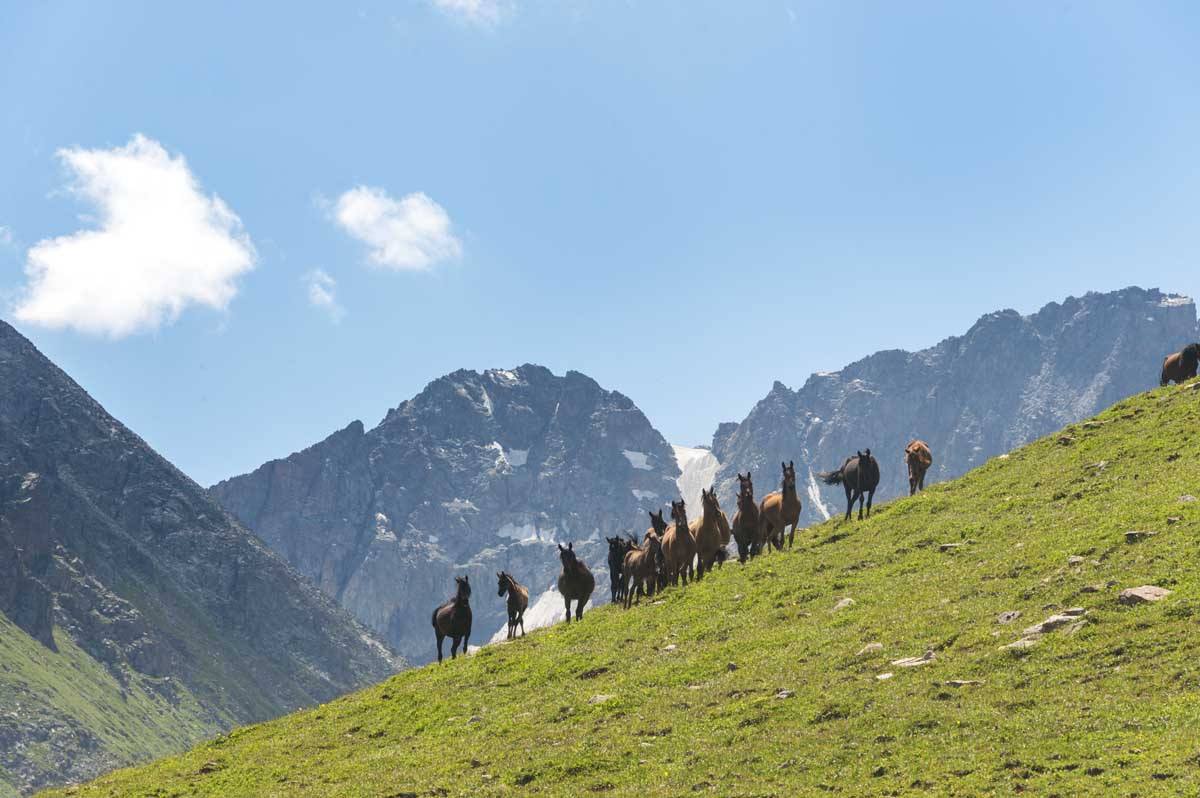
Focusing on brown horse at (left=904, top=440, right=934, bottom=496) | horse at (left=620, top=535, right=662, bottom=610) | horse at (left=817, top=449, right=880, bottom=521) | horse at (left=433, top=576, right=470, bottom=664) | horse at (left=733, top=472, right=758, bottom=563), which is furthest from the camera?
brown horse at (left=904, top=440, right=934, bottom=496)

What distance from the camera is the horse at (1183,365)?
59.0m

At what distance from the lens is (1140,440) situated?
143 ft

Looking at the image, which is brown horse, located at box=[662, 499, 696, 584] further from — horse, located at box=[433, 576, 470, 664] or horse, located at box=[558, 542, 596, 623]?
horse, located at box=[433, 576, 470, 664]

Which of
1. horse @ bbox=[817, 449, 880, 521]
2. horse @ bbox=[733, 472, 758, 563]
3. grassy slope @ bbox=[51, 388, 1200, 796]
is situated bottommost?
grassy slope @ bbox=[51, 388, 1200, 796]

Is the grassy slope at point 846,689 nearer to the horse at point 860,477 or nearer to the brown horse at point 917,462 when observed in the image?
the horse at point 860,477

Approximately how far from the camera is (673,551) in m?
42.4

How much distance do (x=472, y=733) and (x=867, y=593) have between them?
12.7 m

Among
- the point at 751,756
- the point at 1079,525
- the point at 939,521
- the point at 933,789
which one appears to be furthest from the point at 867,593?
the point at 933,789

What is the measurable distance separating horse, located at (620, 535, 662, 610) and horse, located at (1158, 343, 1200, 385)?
34679mm

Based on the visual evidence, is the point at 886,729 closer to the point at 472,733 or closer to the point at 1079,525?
the point at 472,733

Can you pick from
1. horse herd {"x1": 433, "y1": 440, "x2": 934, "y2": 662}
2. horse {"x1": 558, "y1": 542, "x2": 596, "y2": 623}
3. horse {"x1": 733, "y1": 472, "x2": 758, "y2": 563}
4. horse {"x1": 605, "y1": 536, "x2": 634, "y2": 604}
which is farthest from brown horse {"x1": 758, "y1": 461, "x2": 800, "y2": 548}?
horse {"x1": 558, "y1": 542, "x2": 596, "y2": 623}

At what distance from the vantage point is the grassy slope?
19.0 m

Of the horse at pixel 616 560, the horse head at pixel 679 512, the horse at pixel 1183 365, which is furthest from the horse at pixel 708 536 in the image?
the horse at pixel 1183 365

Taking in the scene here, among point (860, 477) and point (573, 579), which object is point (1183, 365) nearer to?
point (860, 477)
